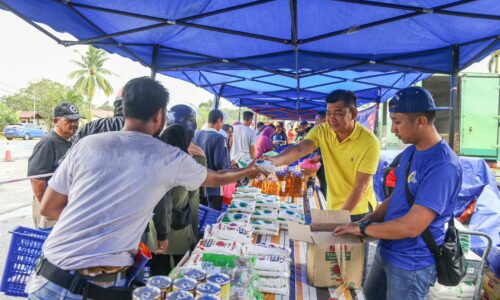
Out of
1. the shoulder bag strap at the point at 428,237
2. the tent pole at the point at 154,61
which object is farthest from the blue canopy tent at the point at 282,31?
the shoulder bag strap at the point at 428,237

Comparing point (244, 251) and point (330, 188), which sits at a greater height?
point (330, 188)

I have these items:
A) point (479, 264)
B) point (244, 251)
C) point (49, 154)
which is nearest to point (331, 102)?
point (244, 251)

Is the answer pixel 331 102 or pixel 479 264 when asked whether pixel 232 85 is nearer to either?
pixel 331 102

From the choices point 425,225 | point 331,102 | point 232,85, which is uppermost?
point 232,85

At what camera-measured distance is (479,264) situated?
322 cm

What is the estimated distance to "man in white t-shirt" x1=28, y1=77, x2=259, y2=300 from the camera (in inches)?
60.6

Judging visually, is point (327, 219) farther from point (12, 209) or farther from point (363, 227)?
point (12, 209)

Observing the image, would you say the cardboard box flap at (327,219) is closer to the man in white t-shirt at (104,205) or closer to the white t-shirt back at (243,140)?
the man in white t-shirt at (104,205)

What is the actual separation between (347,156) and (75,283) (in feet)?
7.77

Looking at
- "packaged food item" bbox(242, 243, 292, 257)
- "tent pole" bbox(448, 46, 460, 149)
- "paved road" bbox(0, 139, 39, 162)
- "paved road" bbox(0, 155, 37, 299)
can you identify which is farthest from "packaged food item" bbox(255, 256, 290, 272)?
"paved road" bbox(0, 139, 39, 162)

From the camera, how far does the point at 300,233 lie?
2.14 m

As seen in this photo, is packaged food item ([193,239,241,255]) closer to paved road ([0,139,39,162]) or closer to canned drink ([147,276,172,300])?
canned drink ([147,276,172,300])

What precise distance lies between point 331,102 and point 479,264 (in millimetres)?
2129

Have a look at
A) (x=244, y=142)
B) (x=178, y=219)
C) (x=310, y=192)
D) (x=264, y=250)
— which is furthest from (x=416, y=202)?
(x=244, y=142)
